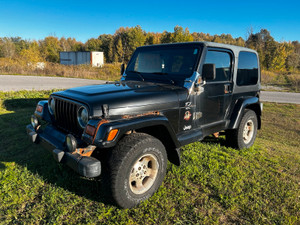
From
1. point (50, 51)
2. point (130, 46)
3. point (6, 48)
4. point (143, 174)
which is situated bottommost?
point (143, 174)

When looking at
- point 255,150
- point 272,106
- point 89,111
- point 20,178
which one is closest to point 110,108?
point 89,111

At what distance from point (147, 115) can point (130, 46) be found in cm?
5856

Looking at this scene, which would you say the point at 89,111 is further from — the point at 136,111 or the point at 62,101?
the point at 62,101

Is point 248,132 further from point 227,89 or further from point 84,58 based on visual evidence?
point 84,58

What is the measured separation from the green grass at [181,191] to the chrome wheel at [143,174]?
21 centimetres

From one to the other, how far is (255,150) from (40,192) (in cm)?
425

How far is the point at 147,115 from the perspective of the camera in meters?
2.74

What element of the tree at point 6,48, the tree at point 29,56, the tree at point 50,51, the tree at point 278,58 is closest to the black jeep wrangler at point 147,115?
the tree at point 29,56

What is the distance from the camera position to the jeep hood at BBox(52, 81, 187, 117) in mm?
2537

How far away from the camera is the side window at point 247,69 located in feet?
14.1

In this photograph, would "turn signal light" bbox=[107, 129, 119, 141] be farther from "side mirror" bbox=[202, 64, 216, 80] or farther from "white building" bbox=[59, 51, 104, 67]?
"white building" bbox=[59, 51, 104, 67]

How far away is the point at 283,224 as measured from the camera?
2.49m

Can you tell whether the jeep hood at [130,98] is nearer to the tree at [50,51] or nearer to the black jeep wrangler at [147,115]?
the black jeep wrangler at [147,115]

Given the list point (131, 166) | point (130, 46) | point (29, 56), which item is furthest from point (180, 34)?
point (131, 166)
